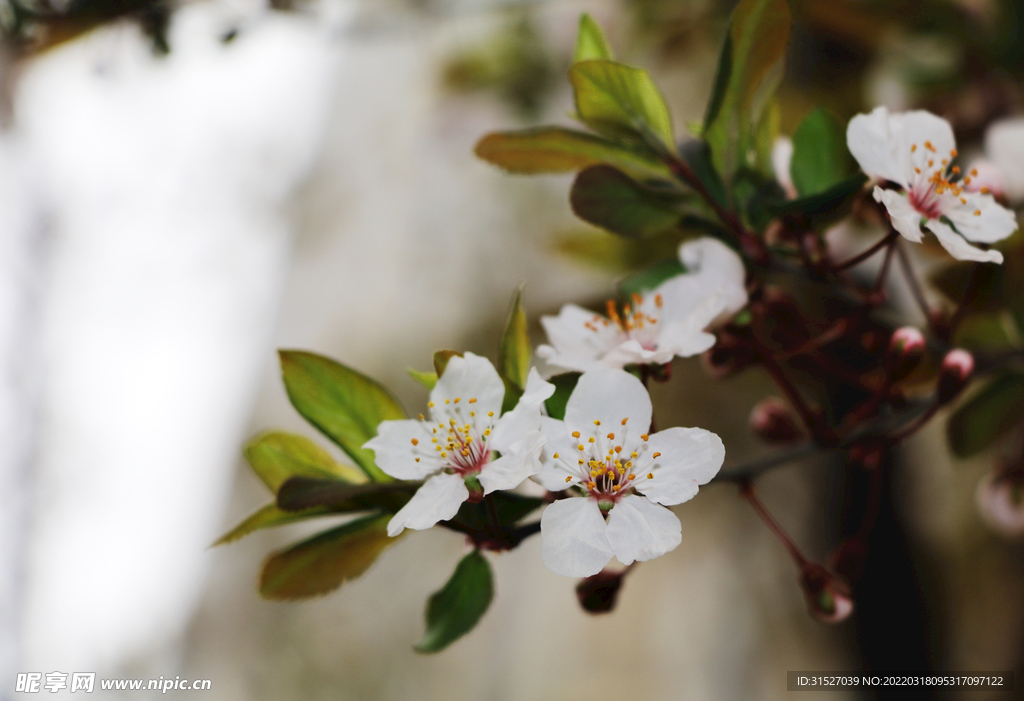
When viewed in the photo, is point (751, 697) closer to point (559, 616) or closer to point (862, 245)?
point (559, 616)

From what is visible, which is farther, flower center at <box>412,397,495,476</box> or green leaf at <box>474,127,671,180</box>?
green leaf at <box>474,127,671,180</box>

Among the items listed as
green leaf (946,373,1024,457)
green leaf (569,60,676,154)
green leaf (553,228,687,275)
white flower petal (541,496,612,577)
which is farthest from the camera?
green leaf (553,228,687,275)

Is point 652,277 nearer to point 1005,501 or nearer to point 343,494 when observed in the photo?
point 343,494

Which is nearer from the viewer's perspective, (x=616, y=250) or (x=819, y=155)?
(x=819, y=155)

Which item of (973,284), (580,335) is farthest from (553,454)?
(973,284)

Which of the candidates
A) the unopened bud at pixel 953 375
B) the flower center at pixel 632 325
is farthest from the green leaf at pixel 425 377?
the unopened bud at pixel 953 375

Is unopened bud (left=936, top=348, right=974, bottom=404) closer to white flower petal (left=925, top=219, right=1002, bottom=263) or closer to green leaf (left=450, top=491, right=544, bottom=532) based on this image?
white flower petal (left=925, top=219, right=1002, bottom=263)

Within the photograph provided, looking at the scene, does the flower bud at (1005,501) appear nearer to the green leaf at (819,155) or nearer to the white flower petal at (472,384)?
the green leaf at (819,155)

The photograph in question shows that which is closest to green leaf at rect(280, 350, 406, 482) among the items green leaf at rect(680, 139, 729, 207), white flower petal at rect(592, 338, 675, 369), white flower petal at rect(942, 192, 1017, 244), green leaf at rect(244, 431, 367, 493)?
green leaf at rect(244, 431, 367, 493)
